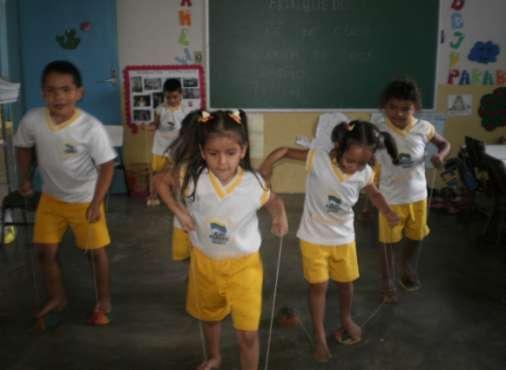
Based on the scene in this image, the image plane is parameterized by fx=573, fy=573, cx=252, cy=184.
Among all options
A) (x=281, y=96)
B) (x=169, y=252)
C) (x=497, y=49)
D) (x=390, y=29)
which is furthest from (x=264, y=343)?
(x=497, y=49)

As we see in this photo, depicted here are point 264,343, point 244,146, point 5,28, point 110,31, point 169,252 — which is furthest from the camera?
point 110,31

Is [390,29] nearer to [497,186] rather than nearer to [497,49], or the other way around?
[497,49]

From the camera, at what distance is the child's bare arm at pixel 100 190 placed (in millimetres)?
2650

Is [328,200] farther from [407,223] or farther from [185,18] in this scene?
[185,18]

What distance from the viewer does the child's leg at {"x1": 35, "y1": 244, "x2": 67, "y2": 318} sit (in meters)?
2.78

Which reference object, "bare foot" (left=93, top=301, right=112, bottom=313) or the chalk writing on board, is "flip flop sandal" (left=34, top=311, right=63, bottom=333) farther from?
the chalk writing on board

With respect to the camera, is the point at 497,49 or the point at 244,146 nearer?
the point at 244,146

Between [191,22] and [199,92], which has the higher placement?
[191,22]

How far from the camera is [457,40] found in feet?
19.0

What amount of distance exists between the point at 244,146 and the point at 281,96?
3.92 meters

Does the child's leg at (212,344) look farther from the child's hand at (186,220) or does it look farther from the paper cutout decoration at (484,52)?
the paper cutout decoration at (484,52)

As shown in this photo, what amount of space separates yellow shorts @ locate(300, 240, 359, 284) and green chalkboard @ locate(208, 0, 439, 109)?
11.8 feet

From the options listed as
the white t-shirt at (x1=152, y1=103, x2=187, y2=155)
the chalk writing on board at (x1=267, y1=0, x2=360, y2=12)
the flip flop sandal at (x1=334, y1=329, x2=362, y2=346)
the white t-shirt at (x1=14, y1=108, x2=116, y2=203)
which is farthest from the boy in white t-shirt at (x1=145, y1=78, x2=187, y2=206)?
the flip flop sandal at (x1=334, y1=329, x2=362, y2=346)

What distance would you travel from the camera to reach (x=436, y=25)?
5.72m
